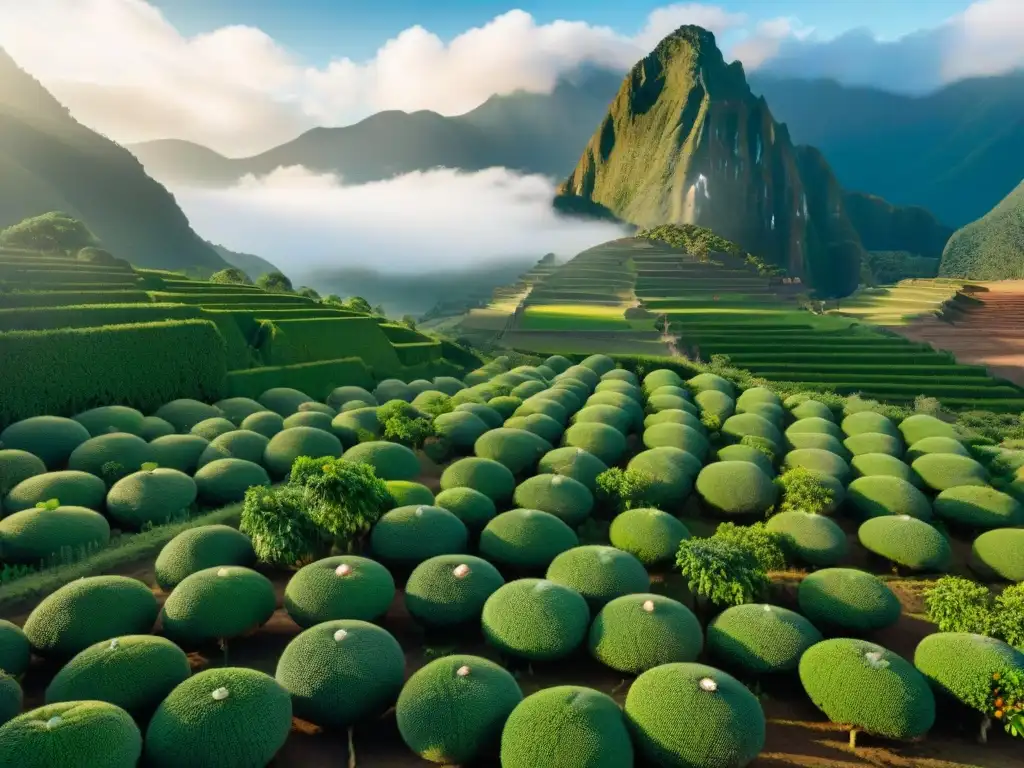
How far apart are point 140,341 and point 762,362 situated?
3974 centimetres

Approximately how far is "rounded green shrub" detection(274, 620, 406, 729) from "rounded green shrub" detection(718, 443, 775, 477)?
49.4 ft

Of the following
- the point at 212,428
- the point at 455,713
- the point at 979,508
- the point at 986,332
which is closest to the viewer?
the point at 455,713

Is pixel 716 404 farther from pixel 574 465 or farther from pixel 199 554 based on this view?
pixel 199 554

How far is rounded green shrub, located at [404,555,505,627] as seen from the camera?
515 inches

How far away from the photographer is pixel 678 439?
79.0 feet

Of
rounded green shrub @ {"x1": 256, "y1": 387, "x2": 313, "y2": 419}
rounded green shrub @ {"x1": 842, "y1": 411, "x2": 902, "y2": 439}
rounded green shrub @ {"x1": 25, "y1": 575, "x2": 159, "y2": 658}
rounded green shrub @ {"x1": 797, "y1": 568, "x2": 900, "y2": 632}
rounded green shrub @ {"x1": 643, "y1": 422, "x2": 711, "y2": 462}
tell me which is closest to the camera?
rounded green shrub @ {"x1": 25, "y1": 575, "x2": 159, "y2": 658}

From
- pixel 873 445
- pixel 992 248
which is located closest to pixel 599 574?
pixel 873 445

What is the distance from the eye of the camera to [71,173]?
4023 inches

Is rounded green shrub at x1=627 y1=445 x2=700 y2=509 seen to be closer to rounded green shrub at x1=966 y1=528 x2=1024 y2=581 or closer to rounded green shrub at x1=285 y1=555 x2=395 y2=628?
rounded green shrub at x1=966 y1=528 x2=1024 y2=581

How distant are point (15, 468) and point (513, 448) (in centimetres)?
1460

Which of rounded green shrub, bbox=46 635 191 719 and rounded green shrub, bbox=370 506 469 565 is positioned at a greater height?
rounded green shrub, bbox=370 506 469 565

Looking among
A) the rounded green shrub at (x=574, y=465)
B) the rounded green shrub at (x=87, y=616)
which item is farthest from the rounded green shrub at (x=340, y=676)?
the rounded green shrub at (x=574, y=465)

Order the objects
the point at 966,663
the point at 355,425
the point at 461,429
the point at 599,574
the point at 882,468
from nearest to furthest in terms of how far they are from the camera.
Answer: the point at 966,663 < the point at 599,574 < the point at 882,468 < the point at 461,429 < the point at 355,425

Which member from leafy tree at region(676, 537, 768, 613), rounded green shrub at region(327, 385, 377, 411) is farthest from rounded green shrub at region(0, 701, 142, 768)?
rounded green shrub at region(327, 385, 377, 411)
